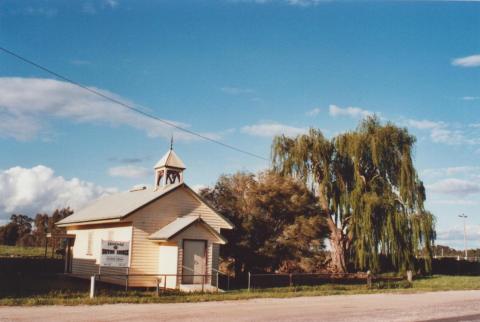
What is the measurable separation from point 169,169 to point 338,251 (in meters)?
16.7

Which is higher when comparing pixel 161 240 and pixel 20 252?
pixel 161 240

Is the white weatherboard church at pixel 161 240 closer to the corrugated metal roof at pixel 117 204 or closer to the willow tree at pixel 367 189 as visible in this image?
the corrugated metal roof at pixel 117 204

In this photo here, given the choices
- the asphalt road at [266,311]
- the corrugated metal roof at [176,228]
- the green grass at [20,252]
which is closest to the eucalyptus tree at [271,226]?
the corrugated metal roof at [176,228]

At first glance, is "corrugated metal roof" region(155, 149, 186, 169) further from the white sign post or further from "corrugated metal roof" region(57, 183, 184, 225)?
the white sign post

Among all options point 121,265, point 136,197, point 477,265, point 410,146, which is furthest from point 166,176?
point 477,265

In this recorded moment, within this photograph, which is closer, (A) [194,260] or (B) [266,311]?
(B) [266,311]

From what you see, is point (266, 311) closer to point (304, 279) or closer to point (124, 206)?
point (124, 206)

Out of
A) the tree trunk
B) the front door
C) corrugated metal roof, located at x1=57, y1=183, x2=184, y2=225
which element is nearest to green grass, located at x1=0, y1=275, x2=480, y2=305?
the front door

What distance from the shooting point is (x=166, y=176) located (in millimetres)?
29344

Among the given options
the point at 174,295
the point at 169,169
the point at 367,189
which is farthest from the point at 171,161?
the point at 367,189

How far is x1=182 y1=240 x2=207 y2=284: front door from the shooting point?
81.1ft

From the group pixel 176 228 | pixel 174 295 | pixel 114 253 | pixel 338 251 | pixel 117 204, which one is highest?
pixel 117 204

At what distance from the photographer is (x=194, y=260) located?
2498 cm

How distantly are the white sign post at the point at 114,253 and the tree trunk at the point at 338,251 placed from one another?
19.6 metres
